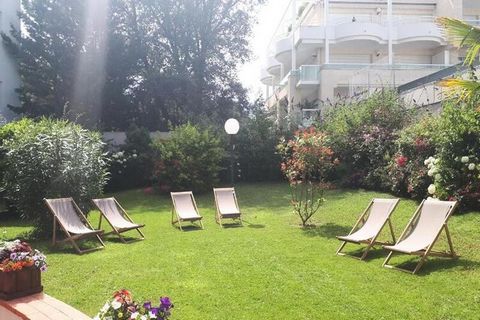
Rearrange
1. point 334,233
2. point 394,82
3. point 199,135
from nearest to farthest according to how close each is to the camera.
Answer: point 334,233 → point 199,135 → point 394,82

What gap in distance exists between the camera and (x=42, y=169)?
1013cm

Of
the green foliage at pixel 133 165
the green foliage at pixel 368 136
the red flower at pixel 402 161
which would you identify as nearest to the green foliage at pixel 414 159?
the red flower at pixel 402 161

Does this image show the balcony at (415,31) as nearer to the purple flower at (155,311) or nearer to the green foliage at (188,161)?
the green foliage at (188,161)

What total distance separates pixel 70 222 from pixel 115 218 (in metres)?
1.30

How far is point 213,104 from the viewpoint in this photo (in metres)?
27.2

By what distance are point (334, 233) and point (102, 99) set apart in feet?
62.8

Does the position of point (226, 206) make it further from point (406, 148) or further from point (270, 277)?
point (270, 277)

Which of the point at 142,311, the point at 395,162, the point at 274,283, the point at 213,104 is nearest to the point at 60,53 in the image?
the point at 213,104

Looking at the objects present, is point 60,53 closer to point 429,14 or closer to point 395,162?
point 395,162

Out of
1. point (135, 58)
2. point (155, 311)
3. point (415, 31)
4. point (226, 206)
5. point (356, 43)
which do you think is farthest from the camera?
point (356, 43)

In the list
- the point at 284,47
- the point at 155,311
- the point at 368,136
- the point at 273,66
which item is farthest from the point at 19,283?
the point at 273,66

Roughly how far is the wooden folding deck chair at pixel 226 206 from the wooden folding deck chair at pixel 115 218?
2269mm

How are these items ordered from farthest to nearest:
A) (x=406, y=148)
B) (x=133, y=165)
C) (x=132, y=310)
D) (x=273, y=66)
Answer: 1. (x=273, y=66)
2. (x=133, y=165)
3. (x=406, y=148)
4. (x=132, y=310)

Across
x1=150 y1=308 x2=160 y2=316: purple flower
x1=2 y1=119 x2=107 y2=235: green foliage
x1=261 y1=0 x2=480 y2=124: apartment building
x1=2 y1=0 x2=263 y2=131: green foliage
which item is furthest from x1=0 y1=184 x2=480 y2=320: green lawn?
x1=261 y1=0 x2=480 y2=124: apartment building
